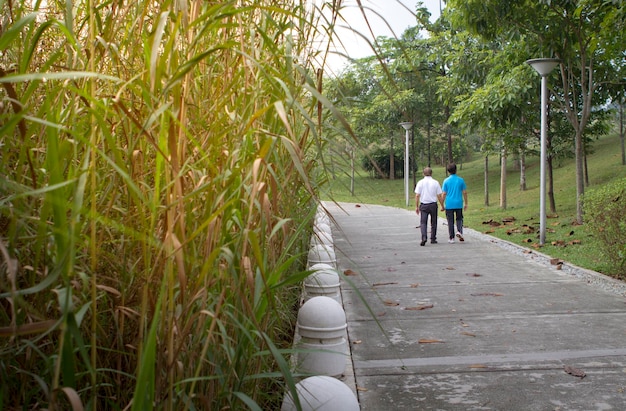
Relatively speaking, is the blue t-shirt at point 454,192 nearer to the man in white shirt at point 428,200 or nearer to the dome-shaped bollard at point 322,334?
the man in white shirt at point 428,200

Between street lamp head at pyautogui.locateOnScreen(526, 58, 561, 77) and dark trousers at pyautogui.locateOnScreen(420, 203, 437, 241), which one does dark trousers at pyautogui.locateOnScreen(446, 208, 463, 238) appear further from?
street lamp head at pyautogui.locateOnScreen(526, 58, 561, 77)


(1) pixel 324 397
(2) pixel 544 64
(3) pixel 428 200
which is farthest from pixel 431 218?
(1) pixel 324 397

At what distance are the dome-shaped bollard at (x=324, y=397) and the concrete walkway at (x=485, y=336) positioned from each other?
0.37m

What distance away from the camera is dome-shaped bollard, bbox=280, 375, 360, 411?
299 centimetres

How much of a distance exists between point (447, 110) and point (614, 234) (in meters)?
30.2

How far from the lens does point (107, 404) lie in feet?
7.18

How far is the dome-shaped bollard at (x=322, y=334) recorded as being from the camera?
14.2ft

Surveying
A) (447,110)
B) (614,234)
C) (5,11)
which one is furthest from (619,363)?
(447,110)

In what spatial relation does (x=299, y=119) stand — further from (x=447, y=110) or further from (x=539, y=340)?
(x=447, y=110)

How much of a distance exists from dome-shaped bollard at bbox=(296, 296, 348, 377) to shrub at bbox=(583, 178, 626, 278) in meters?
5.31

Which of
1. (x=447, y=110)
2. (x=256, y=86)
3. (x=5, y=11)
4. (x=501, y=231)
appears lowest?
(x=501, y=231)

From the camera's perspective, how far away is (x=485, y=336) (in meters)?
6.01

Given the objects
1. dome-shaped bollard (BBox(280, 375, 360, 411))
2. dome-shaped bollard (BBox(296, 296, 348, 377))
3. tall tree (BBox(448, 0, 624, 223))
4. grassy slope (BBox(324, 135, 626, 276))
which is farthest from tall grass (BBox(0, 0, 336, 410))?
tall tree (BBox(448, 0, 624, 223))

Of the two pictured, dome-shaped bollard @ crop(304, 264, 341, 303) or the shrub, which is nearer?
dome-shaped bollard @ crop(304, 264, 341, 303)
